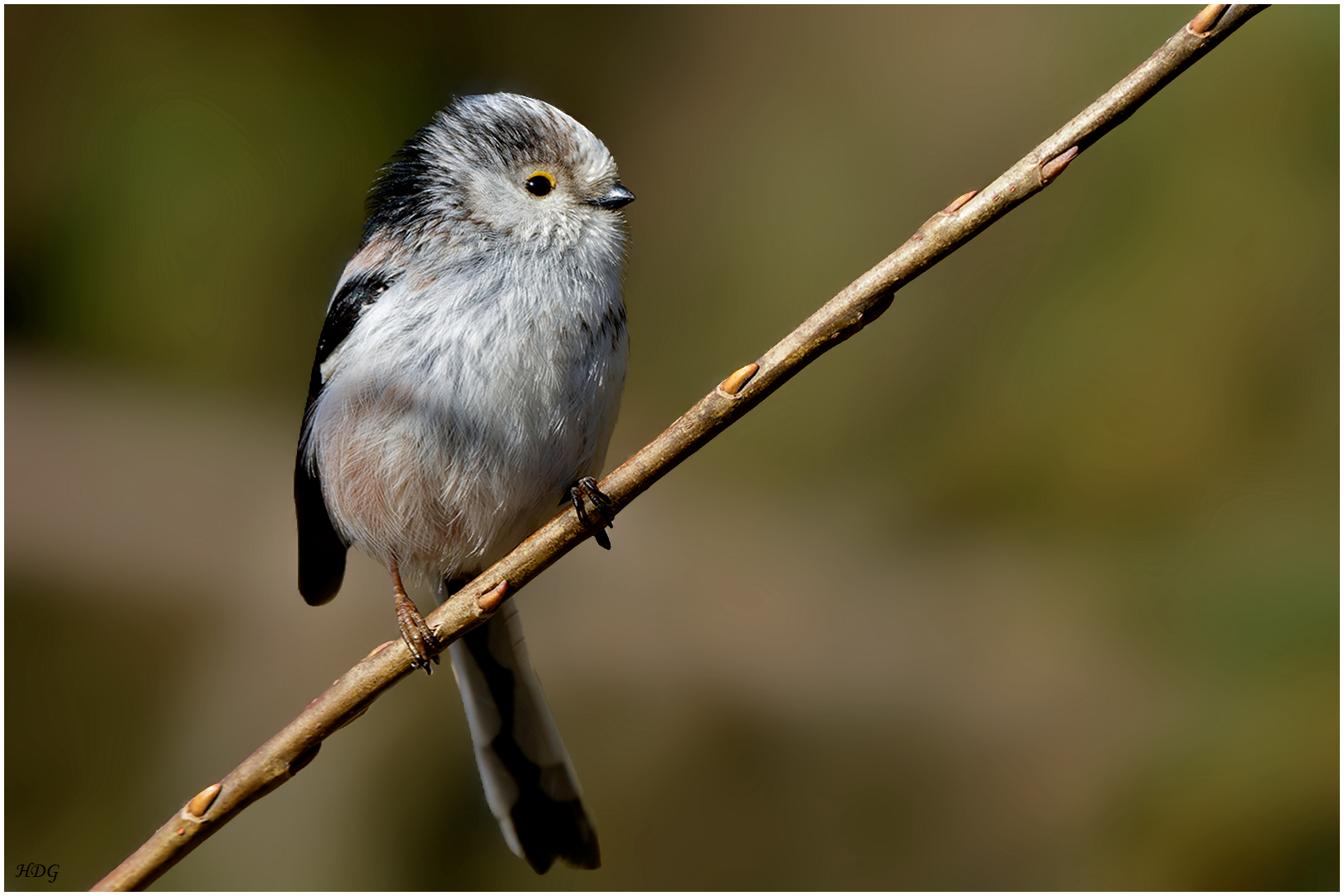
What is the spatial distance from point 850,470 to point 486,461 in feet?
6.85

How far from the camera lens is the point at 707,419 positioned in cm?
120

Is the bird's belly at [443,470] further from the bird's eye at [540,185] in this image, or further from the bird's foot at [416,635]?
the bird's eye at [540,185]

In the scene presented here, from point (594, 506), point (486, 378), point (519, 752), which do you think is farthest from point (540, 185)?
point (519, 752)

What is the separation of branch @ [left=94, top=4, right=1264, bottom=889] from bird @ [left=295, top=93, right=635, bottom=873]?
16cm

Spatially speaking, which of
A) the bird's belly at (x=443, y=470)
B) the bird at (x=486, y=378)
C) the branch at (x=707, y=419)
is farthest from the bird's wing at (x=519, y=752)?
the branch at (x=707, y=419)

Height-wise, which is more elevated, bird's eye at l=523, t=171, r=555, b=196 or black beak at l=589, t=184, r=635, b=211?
bird's eye at l=523, t=171, r=555, b=196

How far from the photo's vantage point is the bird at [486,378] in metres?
1.69

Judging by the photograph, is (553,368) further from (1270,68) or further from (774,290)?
(1270,68)

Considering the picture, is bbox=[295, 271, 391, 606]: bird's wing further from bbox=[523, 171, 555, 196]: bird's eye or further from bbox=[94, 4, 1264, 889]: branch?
bbox=[94, 4, 1264, 889]: branch

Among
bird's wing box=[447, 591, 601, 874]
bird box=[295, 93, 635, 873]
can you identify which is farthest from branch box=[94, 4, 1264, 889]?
bird's wing box=[447, 591, 601, 874]

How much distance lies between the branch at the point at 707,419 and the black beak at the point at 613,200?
0.69m

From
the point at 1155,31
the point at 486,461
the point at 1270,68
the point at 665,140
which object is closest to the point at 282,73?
the point at 665,140

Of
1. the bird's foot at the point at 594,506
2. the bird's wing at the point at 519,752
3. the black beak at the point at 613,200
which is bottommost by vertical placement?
the bird's wing at the point at 519,752

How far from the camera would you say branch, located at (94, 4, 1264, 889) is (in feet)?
3.34
